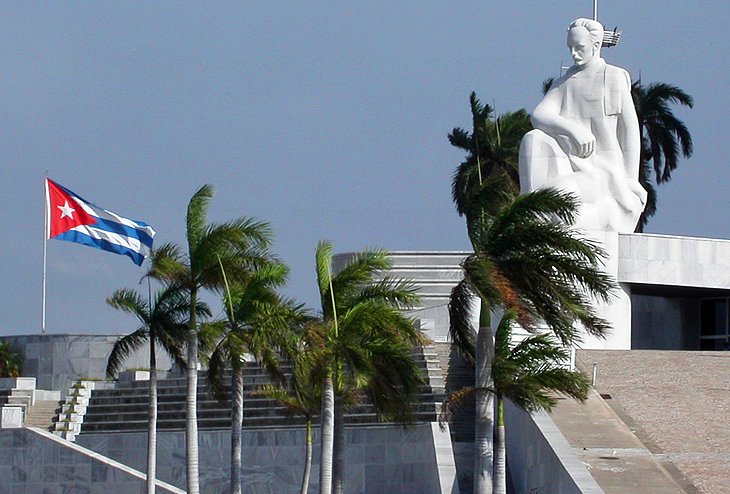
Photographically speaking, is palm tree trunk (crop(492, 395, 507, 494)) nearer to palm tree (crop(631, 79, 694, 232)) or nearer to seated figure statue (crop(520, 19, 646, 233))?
seated figure statue (crop(520, 19, 646, 233))

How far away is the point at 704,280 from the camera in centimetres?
3462

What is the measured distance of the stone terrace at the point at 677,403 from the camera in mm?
21234

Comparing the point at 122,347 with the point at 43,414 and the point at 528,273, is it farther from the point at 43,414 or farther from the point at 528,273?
the point at 43,414

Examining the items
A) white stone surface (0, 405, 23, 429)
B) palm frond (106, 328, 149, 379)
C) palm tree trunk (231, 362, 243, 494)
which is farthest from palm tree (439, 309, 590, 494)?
white stone surface (0, 405, 23, 429)

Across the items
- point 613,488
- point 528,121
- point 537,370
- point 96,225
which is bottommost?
point 613,488

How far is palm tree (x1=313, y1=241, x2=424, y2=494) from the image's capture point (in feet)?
68.2

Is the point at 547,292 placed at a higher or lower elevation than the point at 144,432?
higher

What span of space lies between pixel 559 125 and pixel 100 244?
9263 mm

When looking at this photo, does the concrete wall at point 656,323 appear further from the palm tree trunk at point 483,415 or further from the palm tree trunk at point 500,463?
the palm tree trunk at point 483,415

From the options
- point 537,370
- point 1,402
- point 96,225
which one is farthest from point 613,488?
point 1,402

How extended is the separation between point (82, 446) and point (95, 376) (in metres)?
7.80

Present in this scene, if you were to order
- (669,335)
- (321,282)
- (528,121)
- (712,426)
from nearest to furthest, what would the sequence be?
(321,282) < (712,426) < (669,335) < (528,121)

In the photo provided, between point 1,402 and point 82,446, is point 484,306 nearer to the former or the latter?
point 82,446

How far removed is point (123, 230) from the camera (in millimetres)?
30938
